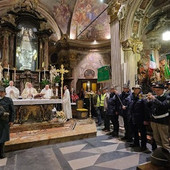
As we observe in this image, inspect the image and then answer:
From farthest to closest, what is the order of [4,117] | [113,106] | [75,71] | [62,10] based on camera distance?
[62,10] → [75,71] → [113,106] → [4,117]

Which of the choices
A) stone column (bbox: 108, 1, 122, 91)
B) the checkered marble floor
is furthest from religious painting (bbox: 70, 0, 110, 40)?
the checkered marble floor

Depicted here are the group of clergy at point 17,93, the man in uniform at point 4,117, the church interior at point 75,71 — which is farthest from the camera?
the group of clergy at point 17,93

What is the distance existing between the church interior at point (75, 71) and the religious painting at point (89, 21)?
3.4 inches

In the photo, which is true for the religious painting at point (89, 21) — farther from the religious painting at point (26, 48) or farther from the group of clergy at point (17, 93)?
the group of clergy at point (17, 93)

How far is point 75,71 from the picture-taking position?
1359 centimetres

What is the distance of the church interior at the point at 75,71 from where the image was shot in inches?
144

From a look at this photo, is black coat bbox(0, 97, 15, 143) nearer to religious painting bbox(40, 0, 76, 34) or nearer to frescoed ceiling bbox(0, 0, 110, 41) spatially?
frescoed ceiling bbox(0, 0, 110, 41)

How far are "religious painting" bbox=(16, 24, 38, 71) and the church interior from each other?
7 centimetres

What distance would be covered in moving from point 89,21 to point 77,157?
13.2 metres

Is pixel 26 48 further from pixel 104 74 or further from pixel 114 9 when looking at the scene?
pixel 114 9

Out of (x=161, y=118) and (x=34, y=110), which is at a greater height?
(x=161, y=118)

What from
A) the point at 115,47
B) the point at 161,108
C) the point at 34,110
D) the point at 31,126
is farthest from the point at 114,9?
the point at 31,126

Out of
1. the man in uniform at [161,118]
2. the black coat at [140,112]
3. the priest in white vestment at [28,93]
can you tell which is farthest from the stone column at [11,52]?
the man in uniform at [161,118]

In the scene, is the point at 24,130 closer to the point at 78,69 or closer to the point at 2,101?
the point at 2,101
